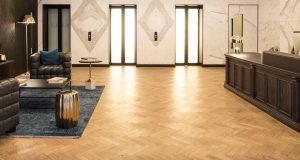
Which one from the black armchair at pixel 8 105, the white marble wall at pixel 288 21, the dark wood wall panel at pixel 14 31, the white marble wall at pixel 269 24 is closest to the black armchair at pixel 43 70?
the dark wood wall panel at pixel 14 31

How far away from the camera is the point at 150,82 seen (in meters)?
10.5

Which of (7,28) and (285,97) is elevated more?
(7,28)

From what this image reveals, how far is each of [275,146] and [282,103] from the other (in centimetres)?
145

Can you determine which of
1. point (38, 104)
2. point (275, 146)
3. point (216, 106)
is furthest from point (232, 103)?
point (38, 104)

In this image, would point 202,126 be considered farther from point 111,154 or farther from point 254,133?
point 111,154

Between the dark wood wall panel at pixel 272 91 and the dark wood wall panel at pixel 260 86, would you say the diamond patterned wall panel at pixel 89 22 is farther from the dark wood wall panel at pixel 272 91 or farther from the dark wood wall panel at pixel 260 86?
the dark wood wall panel at pixel 272 91

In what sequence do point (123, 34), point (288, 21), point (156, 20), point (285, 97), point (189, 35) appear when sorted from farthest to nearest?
point (189, 35)
point (123, 34)
point (156, 20)
point (288, 21)
point (285, 97)

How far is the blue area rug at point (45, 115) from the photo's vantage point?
5.05m

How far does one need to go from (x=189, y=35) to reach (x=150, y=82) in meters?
5.37

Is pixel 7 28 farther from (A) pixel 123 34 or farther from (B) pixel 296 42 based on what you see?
(B) pixel 296 42

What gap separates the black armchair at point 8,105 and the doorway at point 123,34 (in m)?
10.4

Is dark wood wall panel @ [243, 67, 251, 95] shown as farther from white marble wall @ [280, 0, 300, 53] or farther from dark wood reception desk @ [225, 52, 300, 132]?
white marble wall @ [280, 0, 300, 53]

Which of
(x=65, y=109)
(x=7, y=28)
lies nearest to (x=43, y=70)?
(x=7, y=28)

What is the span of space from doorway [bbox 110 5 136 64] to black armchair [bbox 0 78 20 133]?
10399 mm
